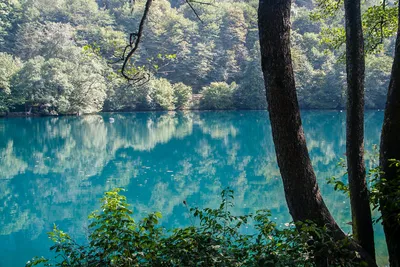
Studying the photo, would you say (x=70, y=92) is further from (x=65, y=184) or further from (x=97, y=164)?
(x=65, y=184)

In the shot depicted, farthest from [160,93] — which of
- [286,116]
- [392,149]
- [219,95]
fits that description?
[286,116]

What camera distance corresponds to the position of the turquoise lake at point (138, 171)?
28.7ft

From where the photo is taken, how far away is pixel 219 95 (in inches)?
1578

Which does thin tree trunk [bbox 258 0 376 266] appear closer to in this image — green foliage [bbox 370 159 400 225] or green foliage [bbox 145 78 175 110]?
green foliage [bbox 370 159 400 225]

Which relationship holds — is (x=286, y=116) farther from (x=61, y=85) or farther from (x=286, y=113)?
(x=61, y=85)

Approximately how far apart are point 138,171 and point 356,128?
11865mm

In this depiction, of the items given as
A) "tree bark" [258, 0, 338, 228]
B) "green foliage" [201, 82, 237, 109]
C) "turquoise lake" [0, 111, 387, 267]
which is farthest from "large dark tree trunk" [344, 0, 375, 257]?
"green foliage" [201, 82, 237, 109]

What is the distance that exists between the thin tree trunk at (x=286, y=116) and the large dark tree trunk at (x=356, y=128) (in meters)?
0.26

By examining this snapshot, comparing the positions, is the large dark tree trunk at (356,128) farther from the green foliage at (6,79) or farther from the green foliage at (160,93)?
the green foliage at (160,93)

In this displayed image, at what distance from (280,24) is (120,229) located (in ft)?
6.10

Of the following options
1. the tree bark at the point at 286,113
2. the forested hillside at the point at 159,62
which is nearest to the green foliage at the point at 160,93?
the forested hillside at the point at 159,62

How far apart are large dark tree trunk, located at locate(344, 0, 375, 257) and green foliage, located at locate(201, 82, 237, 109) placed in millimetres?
36988

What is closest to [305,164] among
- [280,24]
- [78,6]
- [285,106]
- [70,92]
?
[285,106]

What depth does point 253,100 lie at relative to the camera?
40344mm
